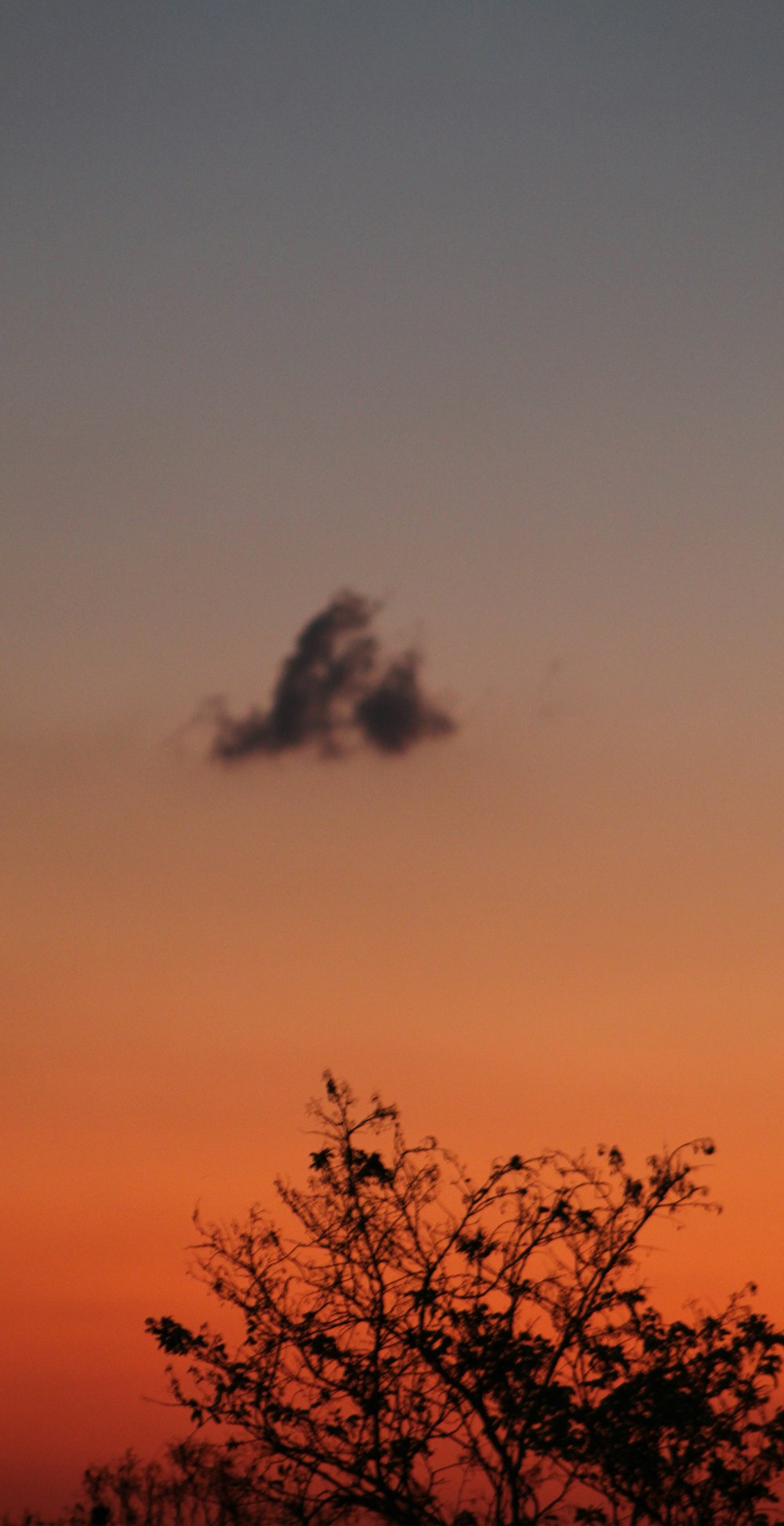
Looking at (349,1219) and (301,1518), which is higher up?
(349,1219)

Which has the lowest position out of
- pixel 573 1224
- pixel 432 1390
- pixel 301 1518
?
pixel 301 1518

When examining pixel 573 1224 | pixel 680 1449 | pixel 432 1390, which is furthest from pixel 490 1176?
pixel 680 1449

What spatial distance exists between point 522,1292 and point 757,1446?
396 cm

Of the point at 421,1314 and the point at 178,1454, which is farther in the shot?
the point at 421,1314

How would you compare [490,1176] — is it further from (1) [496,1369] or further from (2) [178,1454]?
(2) [178,1454]

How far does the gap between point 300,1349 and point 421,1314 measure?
1.79 meters

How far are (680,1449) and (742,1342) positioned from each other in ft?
5.78

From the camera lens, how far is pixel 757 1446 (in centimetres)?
2328

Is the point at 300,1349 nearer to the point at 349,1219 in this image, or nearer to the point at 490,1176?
the point at 349,1219

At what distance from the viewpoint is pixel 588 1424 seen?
2281cm

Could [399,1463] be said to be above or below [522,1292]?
below

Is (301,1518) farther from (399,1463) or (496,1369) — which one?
(496,1369)

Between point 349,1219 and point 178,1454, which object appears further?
point 349,1219

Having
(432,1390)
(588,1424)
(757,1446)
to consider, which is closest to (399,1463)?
(432,1390)
